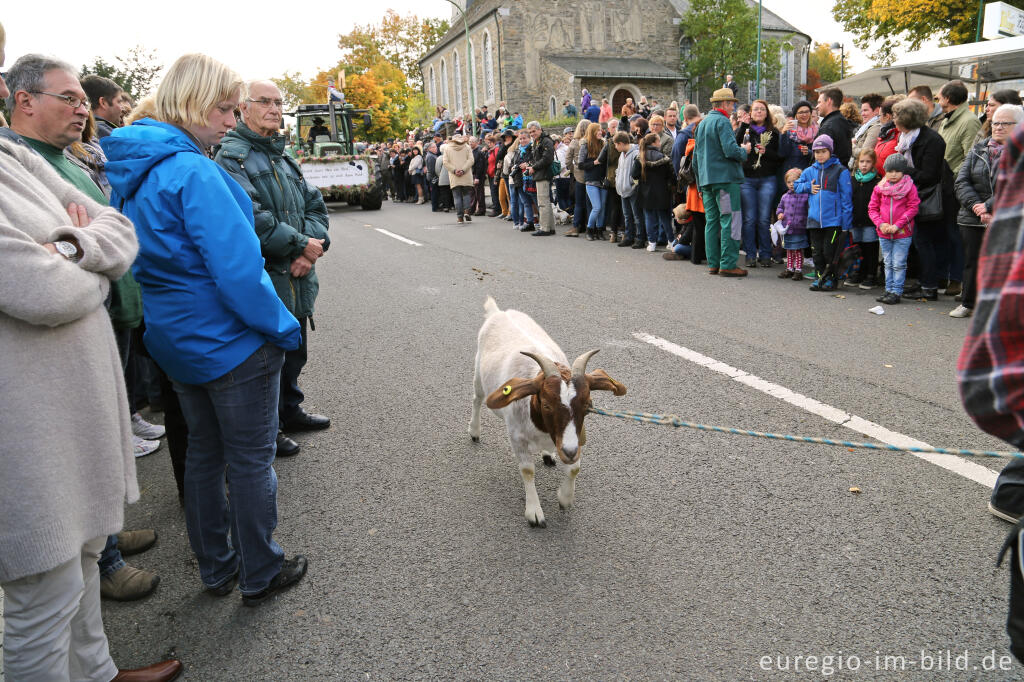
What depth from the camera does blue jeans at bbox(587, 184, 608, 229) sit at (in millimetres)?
13266

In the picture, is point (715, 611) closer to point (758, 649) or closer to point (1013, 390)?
point (758, 649)

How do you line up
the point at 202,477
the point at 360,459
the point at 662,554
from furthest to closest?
the point at 360,459
the point at 662,554
the point at 202,477

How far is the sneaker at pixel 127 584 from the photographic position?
3.00m

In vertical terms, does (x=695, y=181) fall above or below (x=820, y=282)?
above

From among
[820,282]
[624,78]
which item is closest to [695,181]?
[820,282]

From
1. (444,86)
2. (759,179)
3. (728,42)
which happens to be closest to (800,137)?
(759,179)

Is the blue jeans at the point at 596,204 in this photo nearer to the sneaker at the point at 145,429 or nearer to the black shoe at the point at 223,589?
the sneaker at the point at 145,429

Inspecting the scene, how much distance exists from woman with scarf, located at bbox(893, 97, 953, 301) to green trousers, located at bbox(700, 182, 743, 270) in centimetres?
204

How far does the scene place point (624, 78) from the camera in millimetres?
43031

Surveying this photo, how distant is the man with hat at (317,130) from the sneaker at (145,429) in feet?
70.8

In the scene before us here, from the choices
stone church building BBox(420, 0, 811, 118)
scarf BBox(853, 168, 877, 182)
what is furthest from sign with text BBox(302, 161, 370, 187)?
stone church building BBox(420, 0, 811, 118)

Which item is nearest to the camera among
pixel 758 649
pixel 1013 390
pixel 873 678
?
pixel 1013 390

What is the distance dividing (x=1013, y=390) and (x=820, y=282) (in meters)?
7.71

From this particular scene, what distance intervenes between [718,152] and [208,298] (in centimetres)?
783
